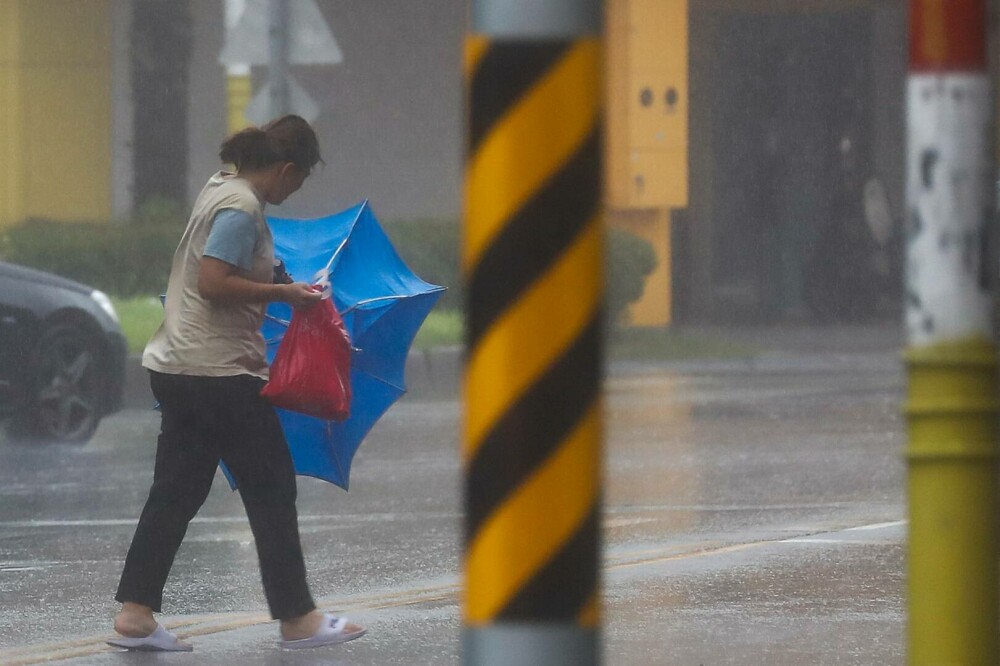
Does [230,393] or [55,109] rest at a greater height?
[55,109]

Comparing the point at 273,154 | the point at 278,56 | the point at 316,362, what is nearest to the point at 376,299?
the point at 316,362

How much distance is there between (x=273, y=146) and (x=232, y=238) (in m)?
0.35

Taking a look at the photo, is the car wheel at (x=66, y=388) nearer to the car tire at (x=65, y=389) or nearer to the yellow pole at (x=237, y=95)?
the car tire at (x=65, y=389)

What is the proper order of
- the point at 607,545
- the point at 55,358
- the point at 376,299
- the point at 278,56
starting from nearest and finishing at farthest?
the point at 376,299
the point at 607,545
the point at 55,358
the point at 278,56

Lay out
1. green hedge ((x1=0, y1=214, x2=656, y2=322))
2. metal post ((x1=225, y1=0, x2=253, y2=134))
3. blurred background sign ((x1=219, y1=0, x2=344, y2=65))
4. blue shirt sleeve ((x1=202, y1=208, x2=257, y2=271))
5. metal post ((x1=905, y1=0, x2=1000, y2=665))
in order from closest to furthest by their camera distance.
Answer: metal post ((x1=905, y1=0, x2=1000, y2=665)), blue shirt sleeve ((x1=202, y1=208, x2=257, y2=271)), blurred background sign ((x1=219, y1=0, x2=344, y2=65)), metal post ((x1=225, y1=0, x2=253, y2=134)), green hedge ((x1=0, y1=214, x2=656, y2=322))

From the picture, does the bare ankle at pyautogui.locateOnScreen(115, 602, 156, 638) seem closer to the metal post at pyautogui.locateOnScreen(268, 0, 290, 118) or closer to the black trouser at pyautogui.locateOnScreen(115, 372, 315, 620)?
the black trouser at pyautogui.locateOnScreen(115, 372, 315, 620)

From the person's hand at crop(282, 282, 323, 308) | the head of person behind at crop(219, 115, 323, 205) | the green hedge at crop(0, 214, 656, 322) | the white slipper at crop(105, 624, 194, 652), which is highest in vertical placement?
the head of person behind at crop(219, 115, 323, 205)

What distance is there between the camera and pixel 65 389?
13703 millimetres

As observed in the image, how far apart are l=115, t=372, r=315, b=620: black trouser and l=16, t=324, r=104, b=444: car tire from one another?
6650mm

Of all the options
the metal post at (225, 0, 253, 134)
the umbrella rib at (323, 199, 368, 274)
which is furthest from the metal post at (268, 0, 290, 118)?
the umbrella rib at (323, 199, 368, 274)

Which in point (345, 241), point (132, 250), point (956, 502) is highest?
point (345, 241)

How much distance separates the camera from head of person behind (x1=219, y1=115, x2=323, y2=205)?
273 inches

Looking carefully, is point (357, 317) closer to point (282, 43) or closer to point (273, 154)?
point (273, 154)

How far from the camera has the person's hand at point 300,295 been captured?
6828mm
